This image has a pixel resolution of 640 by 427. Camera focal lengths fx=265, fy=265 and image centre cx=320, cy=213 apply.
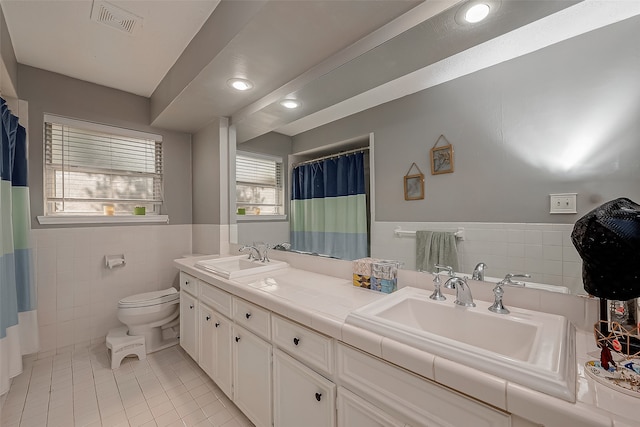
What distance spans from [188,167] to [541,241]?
3.12 meters

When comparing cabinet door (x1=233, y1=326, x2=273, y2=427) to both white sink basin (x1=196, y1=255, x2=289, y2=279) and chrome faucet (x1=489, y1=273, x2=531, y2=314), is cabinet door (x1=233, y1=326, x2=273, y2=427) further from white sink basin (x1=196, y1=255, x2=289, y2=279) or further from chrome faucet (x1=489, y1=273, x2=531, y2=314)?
chrome faucet (x1=489, y1=273, x2=531, y2=314)

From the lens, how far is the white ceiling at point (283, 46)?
113 centimetres

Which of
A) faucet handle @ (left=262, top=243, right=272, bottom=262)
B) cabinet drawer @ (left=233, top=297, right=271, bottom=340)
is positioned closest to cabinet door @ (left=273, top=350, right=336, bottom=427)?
cabinet drawer @ (left=233, top=297, right=271, bottom=340)

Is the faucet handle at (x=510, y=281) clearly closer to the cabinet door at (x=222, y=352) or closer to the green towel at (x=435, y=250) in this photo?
the green towel at (x=435, y=250)

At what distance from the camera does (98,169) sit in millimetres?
2502

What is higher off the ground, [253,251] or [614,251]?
[614,251]

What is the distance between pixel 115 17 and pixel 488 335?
262 cm

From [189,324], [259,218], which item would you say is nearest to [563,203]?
[259,218]

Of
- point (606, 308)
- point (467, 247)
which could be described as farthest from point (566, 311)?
point (467, 247)

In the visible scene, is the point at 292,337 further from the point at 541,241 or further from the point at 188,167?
the point at 188,167

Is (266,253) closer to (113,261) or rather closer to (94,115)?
(113,261)

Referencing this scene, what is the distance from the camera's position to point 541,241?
3.37ft

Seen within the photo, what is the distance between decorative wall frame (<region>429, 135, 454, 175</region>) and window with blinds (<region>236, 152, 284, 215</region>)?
1.21 meters

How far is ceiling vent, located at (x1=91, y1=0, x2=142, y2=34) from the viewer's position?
1576mm
